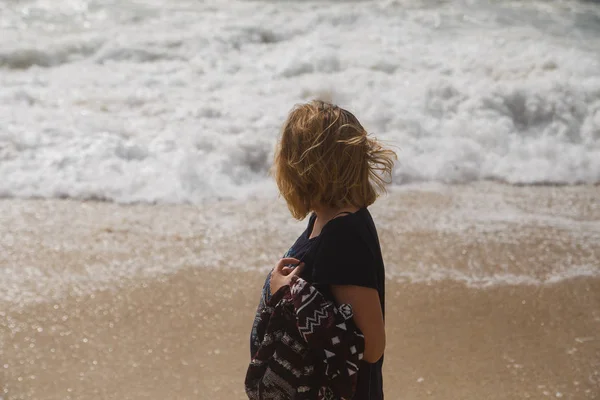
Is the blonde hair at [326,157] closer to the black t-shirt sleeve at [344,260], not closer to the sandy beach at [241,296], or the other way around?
the black t-shirt sleeve at [344,260]

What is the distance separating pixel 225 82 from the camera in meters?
8.20

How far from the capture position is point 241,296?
4004mm

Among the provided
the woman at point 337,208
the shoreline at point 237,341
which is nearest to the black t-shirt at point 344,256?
the woman at point 337,208

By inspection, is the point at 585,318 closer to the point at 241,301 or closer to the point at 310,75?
the point at 241,301

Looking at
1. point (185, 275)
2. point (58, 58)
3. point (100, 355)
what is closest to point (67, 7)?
point (58, 58)

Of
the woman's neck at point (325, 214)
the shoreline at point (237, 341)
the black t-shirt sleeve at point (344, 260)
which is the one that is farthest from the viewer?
the shoreline at point (237, 341)

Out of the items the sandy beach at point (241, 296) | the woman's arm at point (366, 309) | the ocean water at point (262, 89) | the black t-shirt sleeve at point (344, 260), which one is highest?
the black t-shirt sleeve at point (344, 260)

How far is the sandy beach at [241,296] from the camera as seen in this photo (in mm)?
3324

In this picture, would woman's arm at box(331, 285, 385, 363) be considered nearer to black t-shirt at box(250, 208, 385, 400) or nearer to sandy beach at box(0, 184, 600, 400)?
black t-shirt at box(250, 208, 385, 400)

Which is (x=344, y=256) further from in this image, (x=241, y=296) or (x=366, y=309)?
(x=241, y=296)

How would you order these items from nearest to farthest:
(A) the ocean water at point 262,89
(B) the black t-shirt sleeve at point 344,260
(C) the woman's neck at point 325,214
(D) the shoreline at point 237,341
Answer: (B) the black t-shirt sleeve at point 344,260 < (C) the woman's neck at point 325,214 < (D) the shoreline at point 237,341 < (A) the ocean water at point 262,89

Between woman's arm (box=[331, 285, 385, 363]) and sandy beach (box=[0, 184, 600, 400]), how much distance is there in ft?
4.65

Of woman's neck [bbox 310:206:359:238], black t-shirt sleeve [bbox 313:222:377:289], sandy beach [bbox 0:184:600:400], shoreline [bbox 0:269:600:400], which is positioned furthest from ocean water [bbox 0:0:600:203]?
black t-shirt sleeve [bbox 313:222:377:289]

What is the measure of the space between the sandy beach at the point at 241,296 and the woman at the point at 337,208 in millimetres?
1421
